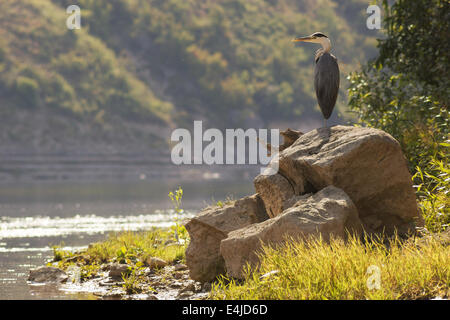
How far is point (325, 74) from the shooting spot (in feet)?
44.0

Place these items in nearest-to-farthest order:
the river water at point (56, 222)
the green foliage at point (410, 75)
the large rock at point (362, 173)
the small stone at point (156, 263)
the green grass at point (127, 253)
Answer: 1. the large rock at point (362, 173)
2. the small stone at point (156, 263)
3. the green grass at point (127, 253)
4. the river water at point (56, 222)
5. the green foliage at point (410, 75)

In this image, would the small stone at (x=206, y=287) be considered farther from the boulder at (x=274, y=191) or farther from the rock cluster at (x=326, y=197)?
the boulder at (x=274, y=191)

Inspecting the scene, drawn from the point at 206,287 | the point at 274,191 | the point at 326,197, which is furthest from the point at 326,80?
the point at 206,287

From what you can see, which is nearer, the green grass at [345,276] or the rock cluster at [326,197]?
the green grass at [345,276]

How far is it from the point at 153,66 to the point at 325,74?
125 meters

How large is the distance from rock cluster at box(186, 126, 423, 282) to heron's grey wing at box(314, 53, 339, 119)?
1.30 m

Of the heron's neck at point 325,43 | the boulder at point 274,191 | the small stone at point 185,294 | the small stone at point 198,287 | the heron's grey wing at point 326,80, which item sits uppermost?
the heron's neck at point 325,43

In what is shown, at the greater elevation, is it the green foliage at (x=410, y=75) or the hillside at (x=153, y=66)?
the hillside at (x=153, y=66)

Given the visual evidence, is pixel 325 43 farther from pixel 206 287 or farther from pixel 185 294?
pixel 185 294

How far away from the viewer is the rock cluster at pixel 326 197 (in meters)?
10.7

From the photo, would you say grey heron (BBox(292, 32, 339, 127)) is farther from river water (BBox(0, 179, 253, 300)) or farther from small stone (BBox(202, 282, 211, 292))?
small stone (BBox(202, 282, 211, 292))

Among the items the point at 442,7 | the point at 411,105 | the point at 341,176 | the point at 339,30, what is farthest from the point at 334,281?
the point at 339,30

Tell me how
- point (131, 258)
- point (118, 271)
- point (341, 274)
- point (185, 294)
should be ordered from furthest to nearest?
point (131, 258)
point (118, 271)
point (185, 294)
point (341, 274)

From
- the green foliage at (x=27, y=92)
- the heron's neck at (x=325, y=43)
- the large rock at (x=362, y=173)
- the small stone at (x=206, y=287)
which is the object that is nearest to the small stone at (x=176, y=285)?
the small stone at (x=206, y=287)
